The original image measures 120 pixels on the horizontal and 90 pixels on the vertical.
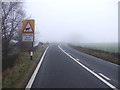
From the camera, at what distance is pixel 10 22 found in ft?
95.2

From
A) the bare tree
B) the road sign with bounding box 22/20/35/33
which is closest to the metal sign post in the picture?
the road sign with bounding box 22/20/35/33

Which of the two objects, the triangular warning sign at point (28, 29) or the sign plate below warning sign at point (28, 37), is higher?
the triangular warning sign at point (28, 29)

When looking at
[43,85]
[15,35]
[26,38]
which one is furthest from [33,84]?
[15,35]

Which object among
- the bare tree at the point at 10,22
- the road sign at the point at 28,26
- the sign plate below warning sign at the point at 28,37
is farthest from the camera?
the bare tree at the point at 10,22

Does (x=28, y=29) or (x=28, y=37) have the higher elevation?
(x=28, y=29)

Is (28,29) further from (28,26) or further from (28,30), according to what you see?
(28,26)

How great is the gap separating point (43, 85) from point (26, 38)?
947 cm

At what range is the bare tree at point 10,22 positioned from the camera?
2783cm

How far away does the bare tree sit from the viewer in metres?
27.8

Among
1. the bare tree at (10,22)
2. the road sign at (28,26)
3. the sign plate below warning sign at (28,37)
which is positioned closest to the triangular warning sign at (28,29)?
the road sign at (28,26)

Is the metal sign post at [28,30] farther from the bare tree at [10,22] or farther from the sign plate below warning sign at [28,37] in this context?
the bare tree at [10,22]

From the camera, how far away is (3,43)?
90.3 feet

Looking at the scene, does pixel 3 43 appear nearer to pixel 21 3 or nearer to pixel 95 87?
pixel 21 3

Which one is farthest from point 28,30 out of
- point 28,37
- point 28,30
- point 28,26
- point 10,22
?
point 10,22
